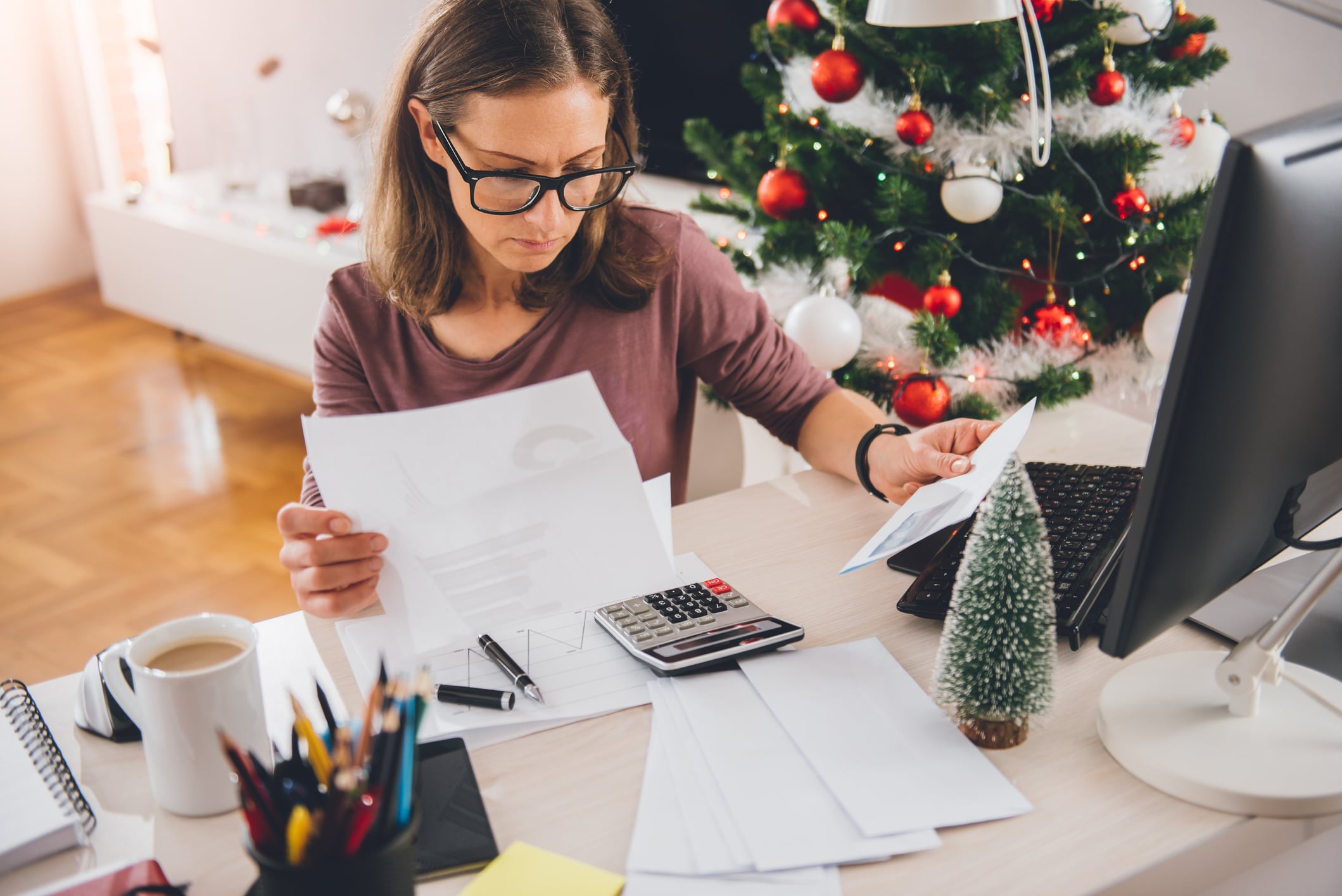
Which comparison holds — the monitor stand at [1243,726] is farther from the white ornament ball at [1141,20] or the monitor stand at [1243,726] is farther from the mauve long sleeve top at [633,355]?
the white ornament ball at [1141,20]

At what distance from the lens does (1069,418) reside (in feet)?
3.97

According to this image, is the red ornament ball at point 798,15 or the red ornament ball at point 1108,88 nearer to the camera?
the red ornament ball at point 1108,88

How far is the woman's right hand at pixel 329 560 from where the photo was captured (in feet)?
2.46

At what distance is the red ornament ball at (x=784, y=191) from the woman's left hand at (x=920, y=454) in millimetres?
612

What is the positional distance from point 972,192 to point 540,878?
1.07 m

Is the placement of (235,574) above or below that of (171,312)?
below

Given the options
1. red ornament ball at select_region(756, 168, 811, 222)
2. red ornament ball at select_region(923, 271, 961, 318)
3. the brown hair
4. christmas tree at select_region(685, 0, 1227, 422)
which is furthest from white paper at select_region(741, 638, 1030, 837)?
red ornament ball at select_region(756, 168, 811, 222)

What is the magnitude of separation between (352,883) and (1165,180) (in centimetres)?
136

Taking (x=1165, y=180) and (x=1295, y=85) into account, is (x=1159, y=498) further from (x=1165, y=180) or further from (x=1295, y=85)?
(x=1295, y=85)

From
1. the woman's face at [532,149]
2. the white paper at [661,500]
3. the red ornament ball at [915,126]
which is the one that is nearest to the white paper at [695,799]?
the white paper at [661,500]

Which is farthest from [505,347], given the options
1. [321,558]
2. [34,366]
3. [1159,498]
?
[34,366]

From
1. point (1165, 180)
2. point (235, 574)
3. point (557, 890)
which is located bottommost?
point (235, 574)

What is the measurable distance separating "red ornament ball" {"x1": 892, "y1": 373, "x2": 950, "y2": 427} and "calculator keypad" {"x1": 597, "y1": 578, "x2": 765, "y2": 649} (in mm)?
601

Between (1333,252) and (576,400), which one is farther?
(576,400)
